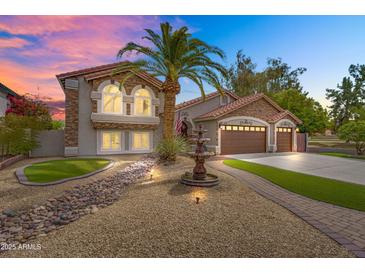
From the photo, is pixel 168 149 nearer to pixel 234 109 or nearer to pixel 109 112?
pixel 109 112

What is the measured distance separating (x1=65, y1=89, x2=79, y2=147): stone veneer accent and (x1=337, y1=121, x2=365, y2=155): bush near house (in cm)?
2460

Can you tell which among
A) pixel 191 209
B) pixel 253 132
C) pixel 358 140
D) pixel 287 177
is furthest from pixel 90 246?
pixel 358 140

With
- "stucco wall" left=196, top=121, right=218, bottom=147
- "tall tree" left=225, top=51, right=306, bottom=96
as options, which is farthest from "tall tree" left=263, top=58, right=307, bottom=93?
"stucco wall" left=196, top=121, right=218, bottom=147

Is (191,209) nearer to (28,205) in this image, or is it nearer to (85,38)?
(28,205)

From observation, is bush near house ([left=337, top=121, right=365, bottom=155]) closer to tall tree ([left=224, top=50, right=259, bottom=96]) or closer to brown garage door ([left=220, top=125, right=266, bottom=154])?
brown garage door ([left=220, top=125, right=266, bottom=154])

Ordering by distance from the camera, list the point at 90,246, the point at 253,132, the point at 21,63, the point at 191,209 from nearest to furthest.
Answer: the point at 90,246 < the point at 191,209 < the point at 21,63 < the point at 253,132

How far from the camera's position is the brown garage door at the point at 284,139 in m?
19.9

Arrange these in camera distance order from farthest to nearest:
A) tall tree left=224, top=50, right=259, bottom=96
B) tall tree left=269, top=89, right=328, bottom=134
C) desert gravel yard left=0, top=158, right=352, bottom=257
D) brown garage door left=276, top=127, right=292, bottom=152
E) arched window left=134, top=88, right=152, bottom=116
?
tall tree left=224, top=50, right=259, bottom=96
tall tree left=269, top=89, right=328, bottom=134
brown garage door left=276, top=127, right=292, bottom=152
arched window left=134, top=88, right=152, bottom=116
desert gravel yard left=0, top=158, right=352, bottom=257

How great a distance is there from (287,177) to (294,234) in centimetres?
519

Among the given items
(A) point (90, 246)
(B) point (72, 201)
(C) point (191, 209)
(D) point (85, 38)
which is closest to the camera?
(A) point (90, 246)

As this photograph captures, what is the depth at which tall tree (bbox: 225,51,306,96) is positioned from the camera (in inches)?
1471

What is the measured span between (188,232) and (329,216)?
363 centimetres

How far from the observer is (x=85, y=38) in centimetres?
1009

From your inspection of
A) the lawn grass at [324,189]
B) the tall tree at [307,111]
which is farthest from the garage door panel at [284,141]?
the lawn grass at [324,189]
